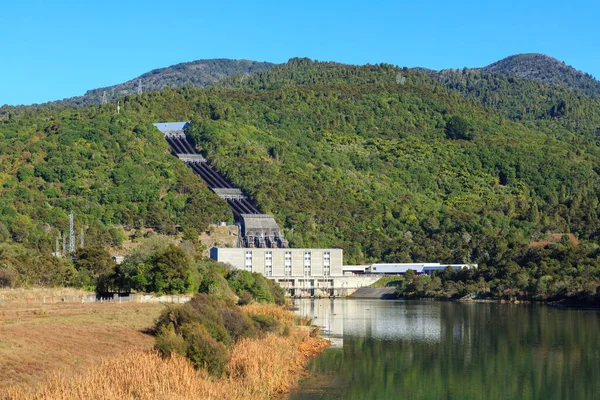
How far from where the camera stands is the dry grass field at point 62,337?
91.8 ft

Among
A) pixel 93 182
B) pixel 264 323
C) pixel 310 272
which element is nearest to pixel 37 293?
pixel 264 323

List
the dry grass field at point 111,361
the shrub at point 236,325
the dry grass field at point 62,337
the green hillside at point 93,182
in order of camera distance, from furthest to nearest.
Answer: the green hillside at point 93,182, the shrub at point 236,325, the dry grass field at point 62,337, the dry grass field at point 111,361

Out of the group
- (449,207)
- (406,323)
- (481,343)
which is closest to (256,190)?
(449,207)

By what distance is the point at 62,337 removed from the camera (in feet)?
111

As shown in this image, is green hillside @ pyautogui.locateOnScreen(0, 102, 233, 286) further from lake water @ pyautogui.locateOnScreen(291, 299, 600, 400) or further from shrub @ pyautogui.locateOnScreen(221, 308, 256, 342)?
shrub @ pyautogui.locateOnScreen(221, 308, 256, 342)

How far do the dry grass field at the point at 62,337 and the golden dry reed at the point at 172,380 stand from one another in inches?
48.6

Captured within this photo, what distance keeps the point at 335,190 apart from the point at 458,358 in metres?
116

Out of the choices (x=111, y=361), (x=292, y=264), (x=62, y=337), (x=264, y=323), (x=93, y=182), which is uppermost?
(x=93, y=182)

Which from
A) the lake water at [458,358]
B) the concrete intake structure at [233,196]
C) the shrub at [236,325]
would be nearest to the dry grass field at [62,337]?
the shrub at [236,325]

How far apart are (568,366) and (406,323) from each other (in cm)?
2598

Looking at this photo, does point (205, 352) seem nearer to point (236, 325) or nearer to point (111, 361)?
point (111, 361)

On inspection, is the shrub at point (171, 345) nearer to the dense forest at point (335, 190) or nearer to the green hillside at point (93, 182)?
the dense forest at point (335, 190)

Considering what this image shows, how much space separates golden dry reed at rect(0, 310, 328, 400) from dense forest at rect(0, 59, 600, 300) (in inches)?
2651

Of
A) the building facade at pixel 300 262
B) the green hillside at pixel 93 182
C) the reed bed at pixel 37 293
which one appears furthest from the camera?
the building facade at pixel 300 262
